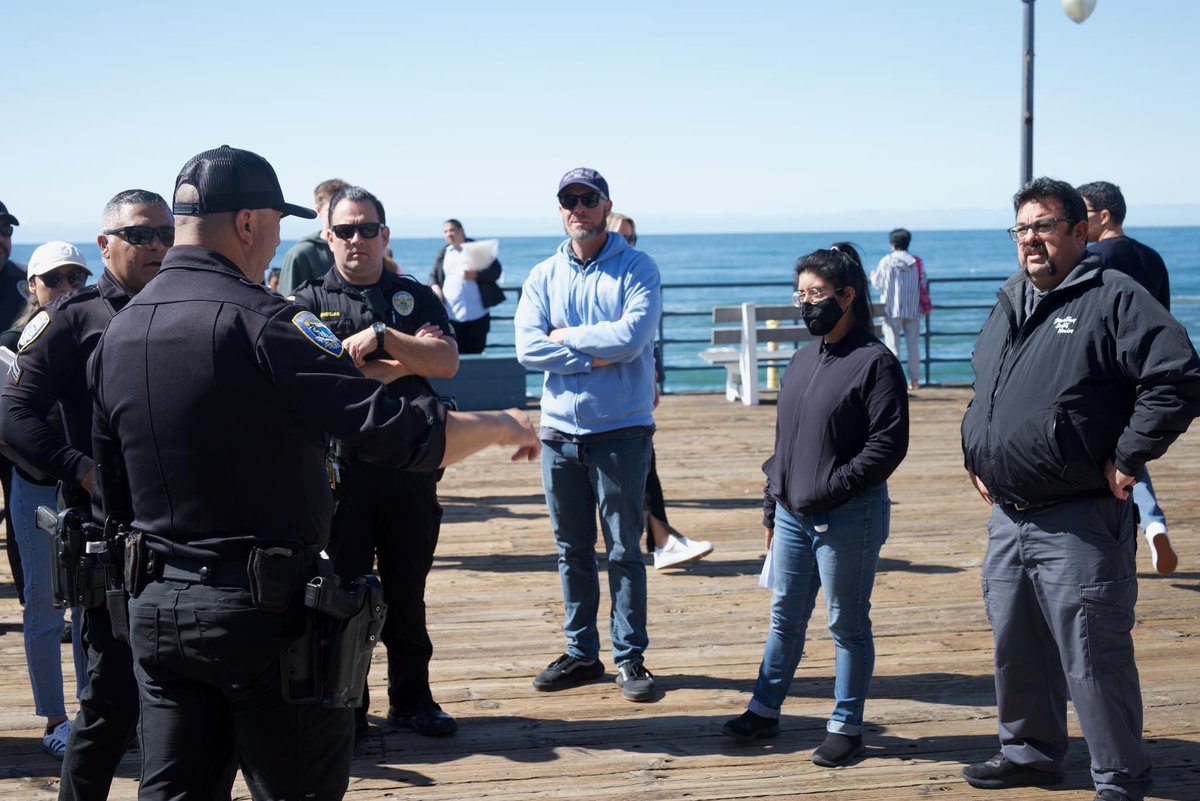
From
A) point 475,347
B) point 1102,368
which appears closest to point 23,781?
point 1102,368

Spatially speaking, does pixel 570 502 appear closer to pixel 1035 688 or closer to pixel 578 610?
pixel 578 610

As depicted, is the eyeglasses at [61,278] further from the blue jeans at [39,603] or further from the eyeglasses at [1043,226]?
the eyeglasses at [1043,226]

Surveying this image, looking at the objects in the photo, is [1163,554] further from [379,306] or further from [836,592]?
[379,306]

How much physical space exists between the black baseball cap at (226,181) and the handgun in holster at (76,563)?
3.23 feet

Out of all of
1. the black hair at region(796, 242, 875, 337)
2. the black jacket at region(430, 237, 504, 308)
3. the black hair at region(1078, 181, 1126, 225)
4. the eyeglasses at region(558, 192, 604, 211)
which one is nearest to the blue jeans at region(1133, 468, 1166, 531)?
the black hair at region(1078, 181, 1126, 225)

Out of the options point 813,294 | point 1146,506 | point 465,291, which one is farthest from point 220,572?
point 465,291

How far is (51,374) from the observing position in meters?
3.54

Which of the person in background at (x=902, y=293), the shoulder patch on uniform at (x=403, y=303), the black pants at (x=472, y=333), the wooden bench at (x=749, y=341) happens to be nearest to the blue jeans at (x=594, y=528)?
the shoulder patch on uniform at (x=403, y=303)

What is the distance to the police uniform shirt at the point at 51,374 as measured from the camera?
3.51 metres

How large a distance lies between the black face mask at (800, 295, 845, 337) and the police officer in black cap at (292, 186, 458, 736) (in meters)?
1.25

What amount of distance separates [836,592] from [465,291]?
7.98 meters

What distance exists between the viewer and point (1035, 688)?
3.90m

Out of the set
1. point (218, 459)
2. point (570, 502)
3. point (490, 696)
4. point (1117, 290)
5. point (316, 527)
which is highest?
point (1117, 290)

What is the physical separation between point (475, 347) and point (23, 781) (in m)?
8.25
